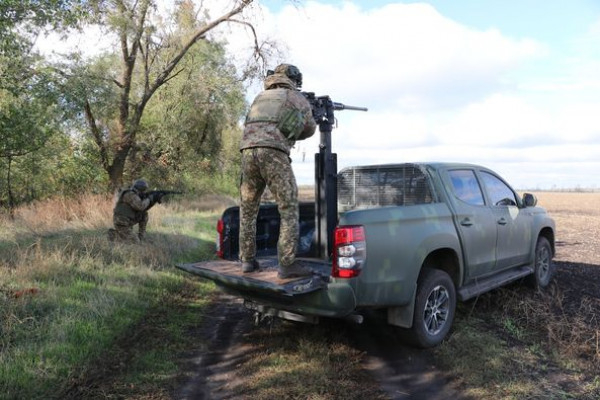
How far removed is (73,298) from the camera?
17.4ft

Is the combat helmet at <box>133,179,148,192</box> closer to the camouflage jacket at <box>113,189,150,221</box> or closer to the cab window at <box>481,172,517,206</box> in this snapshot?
the camouflage jacket at <box>113,189,150,221</box>

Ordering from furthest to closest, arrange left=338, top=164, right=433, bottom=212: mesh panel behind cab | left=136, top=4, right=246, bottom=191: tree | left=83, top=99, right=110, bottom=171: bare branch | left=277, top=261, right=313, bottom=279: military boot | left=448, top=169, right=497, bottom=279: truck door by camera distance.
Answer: left=136, top=4, right=246, bottom=191: tree, left=83, top=99, right=110, bottom=171: bare branch, left=338, top=164, right=433, bottom=212: mesh panel behind cab, left=448, top=169, right=497, bottom=279: truck door, left=277, top=261, right=313, bottom=279: military boot

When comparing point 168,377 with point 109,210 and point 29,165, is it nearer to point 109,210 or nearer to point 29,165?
point 109,210

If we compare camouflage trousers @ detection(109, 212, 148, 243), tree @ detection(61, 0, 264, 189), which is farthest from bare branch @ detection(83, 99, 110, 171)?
camouflage trousers @ detection(109, 212, 148, 243)

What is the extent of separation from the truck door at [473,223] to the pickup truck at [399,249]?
12 mm

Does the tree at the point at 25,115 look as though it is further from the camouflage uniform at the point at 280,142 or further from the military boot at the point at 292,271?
the military boot at the point at 292,271

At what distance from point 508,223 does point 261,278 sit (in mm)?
3356

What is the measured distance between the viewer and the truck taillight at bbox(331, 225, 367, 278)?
12.3 ft

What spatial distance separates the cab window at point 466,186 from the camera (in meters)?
5.20

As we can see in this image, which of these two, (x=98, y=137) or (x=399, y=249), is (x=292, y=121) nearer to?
→ (x=399, y=249)

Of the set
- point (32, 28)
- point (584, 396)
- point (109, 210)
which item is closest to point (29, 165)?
point (109, 210)

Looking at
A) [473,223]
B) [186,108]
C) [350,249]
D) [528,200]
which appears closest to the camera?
[350,249]

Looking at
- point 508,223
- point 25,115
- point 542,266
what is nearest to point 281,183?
point 508,223

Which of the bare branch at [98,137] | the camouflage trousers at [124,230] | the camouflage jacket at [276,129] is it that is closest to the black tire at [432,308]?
the camouflage jacket at [276,129]
